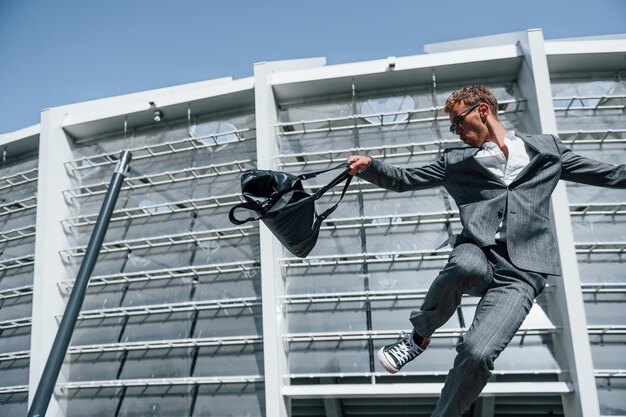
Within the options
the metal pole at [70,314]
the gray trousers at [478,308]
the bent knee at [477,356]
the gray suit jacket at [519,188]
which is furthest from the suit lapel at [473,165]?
the metal pole at [70,314]

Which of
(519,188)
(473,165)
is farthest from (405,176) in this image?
(519,188)

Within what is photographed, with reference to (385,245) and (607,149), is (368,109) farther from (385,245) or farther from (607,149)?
(607,149)

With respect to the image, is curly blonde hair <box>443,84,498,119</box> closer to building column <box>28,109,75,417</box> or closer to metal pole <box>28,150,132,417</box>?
metal pole <box>28,150,132,417</box>

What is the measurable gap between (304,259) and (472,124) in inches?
389

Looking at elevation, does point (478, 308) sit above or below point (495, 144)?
below

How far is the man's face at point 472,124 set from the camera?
11.3 ft

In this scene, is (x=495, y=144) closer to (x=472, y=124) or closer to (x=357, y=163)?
(x=472, y=124)

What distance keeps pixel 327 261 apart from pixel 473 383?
1012cm

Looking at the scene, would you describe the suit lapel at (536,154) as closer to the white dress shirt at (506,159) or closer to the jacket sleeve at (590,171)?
the white dress shirt at (506,159)

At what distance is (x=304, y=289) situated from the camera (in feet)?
42.2

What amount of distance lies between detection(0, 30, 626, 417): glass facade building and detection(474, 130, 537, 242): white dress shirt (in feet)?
28.5

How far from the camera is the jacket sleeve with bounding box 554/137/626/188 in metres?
3.36

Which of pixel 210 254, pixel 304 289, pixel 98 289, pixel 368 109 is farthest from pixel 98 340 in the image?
pixel 368 109

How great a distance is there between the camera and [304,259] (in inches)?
518
